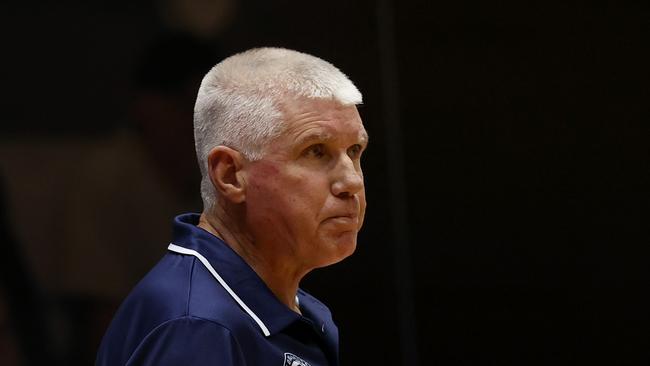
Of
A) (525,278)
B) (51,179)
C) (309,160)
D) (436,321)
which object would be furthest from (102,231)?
(309,160)

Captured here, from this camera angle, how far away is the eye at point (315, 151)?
1938 mm

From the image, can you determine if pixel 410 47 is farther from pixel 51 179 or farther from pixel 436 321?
pixel 51 179

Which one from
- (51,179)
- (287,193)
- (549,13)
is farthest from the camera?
(549,13)

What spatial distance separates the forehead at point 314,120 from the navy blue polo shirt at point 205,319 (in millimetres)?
234

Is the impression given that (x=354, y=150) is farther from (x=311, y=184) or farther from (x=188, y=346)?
(x=188, y=346)

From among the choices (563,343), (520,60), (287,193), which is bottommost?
(563,343)

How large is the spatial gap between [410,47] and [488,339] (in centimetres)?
87

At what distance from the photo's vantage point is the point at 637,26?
3.44 metres

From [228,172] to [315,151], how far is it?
0.48ft

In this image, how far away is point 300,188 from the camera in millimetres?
1929

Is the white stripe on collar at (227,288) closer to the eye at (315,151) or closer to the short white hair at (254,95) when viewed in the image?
Answer: the short white hair at (254,95)

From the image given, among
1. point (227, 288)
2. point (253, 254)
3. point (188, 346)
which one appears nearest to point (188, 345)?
point (188, 346)

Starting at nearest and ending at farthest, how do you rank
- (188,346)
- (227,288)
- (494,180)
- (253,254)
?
1. (188,346)
2. (227,288)
3. (253,254)
4. (494,180)

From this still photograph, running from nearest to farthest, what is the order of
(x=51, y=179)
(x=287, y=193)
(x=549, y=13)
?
(x=287, y=193)
(x=51, y=179)
(x=549, y=13)
